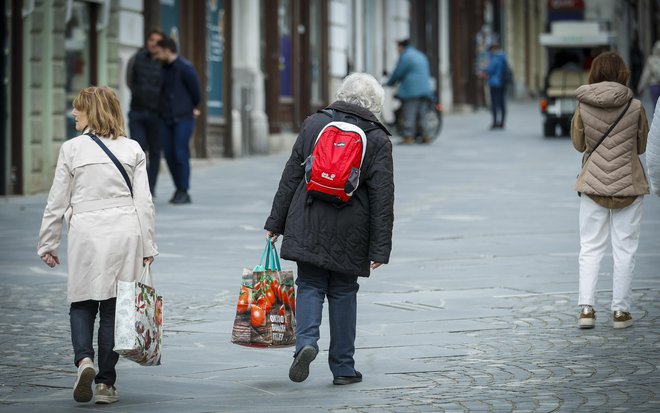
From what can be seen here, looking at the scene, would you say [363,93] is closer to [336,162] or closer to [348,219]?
[336,162]

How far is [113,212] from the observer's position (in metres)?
6.77

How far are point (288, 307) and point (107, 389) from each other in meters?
0.98

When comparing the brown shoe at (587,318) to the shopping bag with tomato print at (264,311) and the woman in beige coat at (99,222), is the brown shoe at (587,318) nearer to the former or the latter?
the shopping bag with tomato print at (264,311)

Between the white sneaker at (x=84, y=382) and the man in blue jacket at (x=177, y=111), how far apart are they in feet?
33.3

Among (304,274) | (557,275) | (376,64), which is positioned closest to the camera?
(304,274)

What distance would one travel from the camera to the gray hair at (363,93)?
7.21m

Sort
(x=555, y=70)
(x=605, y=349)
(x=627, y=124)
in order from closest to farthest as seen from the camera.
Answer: (x=605, y=349)
(x=627, y=124)
(x=555, y=70)

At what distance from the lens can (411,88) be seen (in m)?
27.5

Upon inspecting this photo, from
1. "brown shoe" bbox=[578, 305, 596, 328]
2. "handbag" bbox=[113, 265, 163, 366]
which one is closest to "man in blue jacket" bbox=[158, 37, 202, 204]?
"brown shoe" bbox=[578, 305, 596, 328]

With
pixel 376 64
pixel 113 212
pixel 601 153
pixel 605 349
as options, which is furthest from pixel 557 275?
pixel 376 64

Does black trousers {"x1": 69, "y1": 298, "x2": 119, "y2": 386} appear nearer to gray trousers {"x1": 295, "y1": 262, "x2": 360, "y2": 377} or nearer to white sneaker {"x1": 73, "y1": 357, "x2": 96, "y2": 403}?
white sneaker {"x1": 73, "y1": 357, "x2": 96, "y2": 403}

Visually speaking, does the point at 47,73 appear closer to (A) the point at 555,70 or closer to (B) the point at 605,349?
(B) the point at 605,349

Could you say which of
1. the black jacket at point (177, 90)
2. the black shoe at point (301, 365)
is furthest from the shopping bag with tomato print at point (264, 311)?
the black jacket at point (177, 90)

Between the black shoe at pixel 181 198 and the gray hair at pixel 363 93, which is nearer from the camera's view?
the gray hair at pixel 363 93
